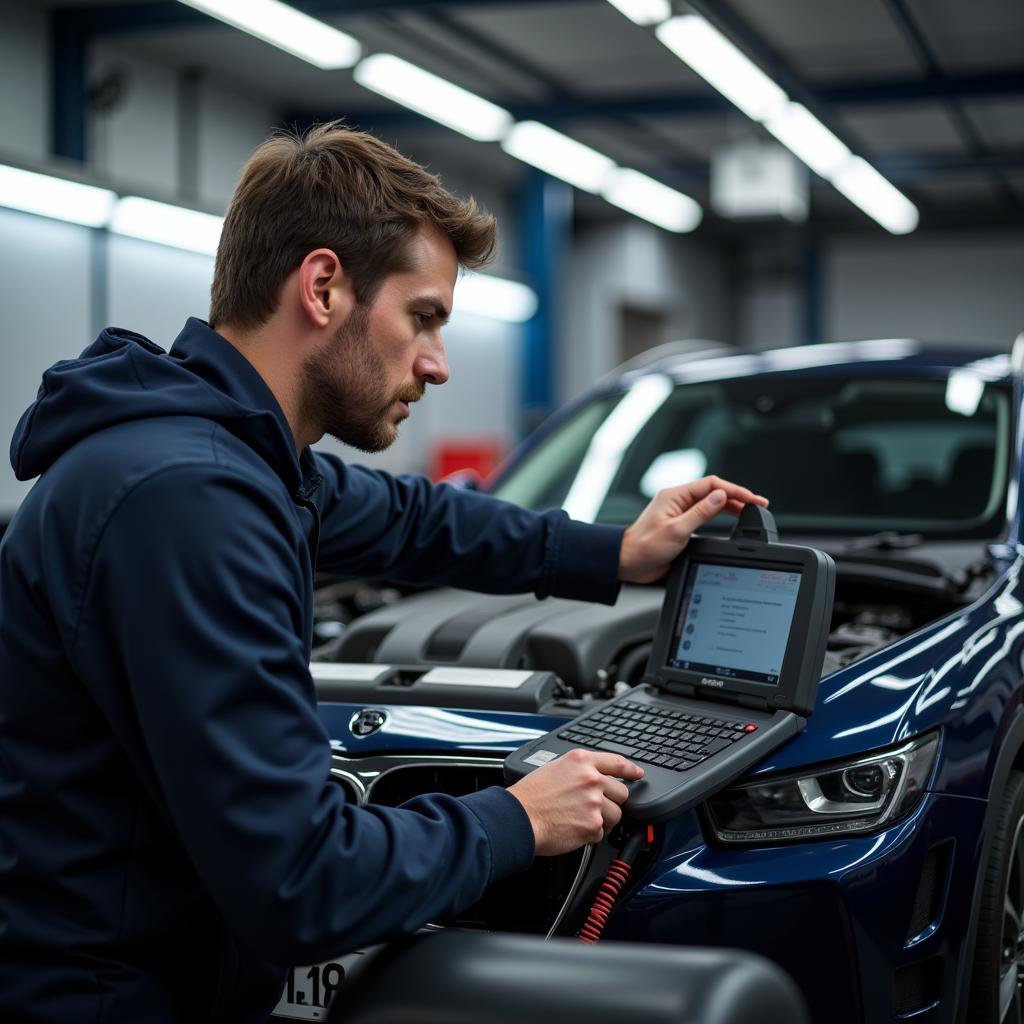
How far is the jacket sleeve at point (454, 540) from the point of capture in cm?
247

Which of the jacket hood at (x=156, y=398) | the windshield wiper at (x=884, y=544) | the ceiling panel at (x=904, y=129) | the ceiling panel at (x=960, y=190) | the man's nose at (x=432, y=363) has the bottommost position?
the windshield wiper at (x=884, y=544)

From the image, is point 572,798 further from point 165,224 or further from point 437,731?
point 165,224

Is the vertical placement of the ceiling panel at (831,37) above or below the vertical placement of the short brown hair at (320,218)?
above

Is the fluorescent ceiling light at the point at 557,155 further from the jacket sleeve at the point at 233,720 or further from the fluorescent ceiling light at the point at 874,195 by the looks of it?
the jacket sleeve at the point at 233,720

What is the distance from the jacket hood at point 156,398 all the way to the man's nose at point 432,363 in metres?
0.20

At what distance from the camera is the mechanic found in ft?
4.47

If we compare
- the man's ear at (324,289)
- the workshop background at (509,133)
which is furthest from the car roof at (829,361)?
the man's ear at (324,289)

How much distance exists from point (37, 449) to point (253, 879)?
1.89ft

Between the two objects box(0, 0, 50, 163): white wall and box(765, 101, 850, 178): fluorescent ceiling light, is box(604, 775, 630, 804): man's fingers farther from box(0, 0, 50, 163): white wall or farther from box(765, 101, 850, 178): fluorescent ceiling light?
box(765, 101, 850, 178): fluorescent ceiling light

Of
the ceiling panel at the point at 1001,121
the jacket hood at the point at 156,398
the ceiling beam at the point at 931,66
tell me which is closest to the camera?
the jacket hood at the point at 156,398

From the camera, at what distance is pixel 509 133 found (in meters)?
10.6

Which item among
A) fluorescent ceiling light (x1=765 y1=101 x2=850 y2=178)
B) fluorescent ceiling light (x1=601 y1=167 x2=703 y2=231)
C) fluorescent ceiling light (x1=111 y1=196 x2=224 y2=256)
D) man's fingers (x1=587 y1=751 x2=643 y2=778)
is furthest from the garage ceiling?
man's fingers (x1=587 y1=751 x2=643 y2=778)

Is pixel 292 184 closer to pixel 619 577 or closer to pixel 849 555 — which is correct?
pixel 619 577

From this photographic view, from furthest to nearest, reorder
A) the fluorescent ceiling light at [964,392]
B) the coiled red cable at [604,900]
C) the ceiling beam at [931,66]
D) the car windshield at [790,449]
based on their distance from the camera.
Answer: the ceiling beam at [931,66] → the fluorescent ceiling light at [964,392] → the car windshield at [790,449] → the coiled red cable at [604,900]
